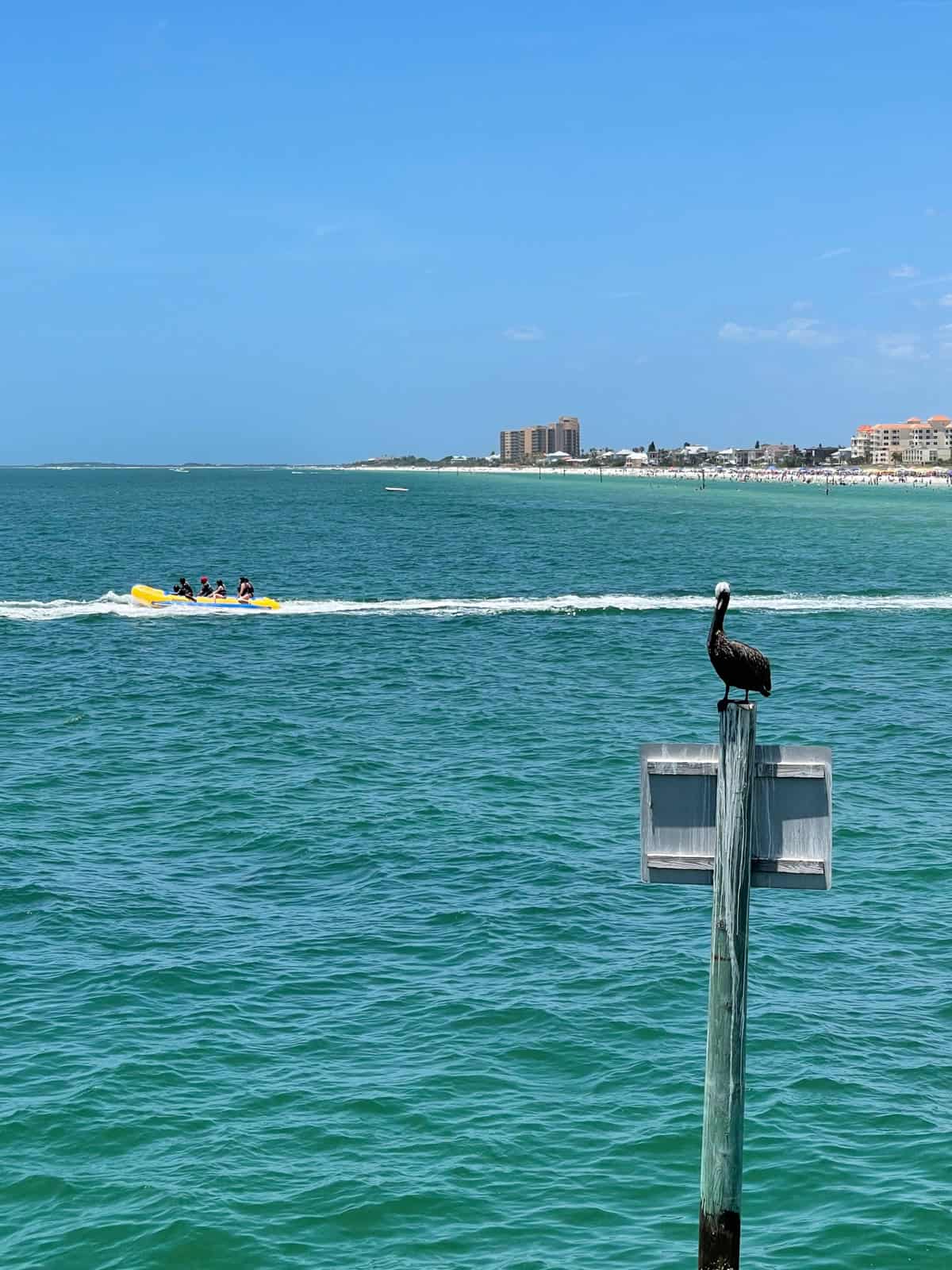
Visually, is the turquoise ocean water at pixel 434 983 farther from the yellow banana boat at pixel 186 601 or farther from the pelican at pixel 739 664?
the yellow banana boat at pixel 186 601

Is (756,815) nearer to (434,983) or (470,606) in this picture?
(434,983)

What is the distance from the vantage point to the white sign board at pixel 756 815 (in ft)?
24.5

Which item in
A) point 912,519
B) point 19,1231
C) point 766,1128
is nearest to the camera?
point 19,1231

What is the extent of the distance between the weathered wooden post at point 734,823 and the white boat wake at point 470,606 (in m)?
45.1

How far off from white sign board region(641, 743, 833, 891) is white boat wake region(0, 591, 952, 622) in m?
45.2

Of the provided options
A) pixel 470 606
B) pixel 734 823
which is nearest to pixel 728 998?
pixel 734 823

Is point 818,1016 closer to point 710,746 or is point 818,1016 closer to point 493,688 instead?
point 710,746

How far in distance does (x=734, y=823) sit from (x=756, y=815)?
14 cm

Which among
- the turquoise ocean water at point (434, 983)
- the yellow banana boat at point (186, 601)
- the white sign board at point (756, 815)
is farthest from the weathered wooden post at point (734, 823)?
the yellow banana boat at point (186, 601)

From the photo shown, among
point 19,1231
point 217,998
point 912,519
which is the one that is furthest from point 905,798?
point 912,519

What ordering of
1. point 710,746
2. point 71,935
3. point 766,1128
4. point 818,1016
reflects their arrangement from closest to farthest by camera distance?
point 710,746, point 766,1128, point 818,1016, point 71,935

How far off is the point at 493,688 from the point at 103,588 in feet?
106

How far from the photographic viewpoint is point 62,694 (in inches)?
1422

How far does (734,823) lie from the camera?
7.55 meters
